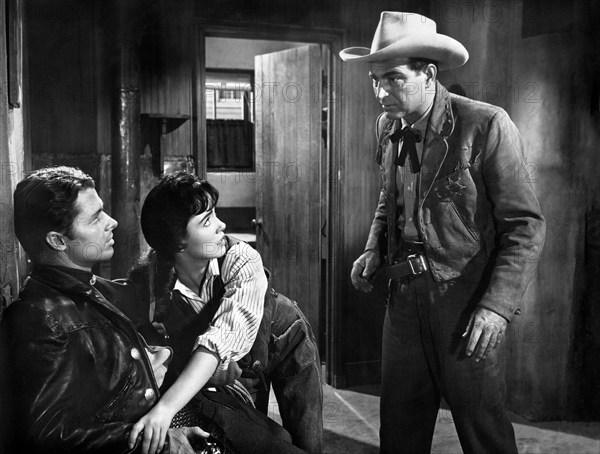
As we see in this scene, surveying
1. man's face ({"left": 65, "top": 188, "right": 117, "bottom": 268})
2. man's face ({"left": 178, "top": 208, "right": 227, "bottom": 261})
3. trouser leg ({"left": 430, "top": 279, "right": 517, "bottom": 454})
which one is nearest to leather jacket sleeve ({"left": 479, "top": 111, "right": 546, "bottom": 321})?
trouser leg ({"left": 430, "top": 279, "right": 517, "bottom": 454})

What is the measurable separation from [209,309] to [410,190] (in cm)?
81

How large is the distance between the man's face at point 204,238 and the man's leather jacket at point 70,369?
26 cm

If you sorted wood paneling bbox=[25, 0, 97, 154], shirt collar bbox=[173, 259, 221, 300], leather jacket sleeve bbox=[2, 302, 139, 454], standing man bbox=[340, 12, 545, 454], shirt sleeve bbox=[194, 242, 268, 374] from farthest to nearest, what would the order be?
1. wood paneling bbox=[25, 0, 97, 154]
2. standing man bbox=[340, 12, 545, 454]
3. shirt collar bbox=[173, 259, 221, 300]
4. shirt sleeve bbox=[194, 242, 268, 374]
5. leather jacket sleeve bbox=[2, 302, 139, 454]

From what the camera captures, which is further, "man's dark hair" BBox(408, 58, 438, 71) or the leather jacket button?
"man's dark hair" BBox(408, 58, 438, 71)

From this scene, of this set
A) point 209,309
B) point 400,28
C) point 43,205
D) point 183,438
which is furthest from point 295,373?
point 400,28

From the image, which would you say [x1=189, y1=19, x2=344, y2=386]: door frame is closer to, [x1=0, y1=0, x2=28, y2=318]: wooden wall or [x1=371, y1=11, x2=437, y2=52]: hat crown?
[x1=371, y1=11, x2=437, y2=52]: hat crown

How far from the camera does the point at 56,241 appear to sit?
1297 millimetres

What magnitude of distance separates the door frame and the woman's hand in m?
2.08

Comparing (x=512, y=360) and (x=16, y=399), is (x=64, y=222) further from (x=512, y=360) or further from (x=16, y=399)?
(x=512, y=360)

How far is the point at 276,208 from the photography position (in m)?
3.97

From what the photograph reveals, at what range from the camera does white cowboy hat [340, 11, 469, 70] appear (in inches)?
77.2

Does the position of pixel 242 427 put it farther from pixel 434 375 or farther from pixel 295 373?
pixel 434 375

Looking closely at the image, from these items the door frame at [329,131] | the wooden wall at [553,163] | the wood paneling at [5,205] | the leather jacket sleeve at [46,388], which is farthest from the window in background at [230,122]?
the leather jacket sleeve at [46,388]

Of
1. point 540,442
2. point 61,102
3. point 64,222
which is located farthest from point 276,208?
point 64,222
